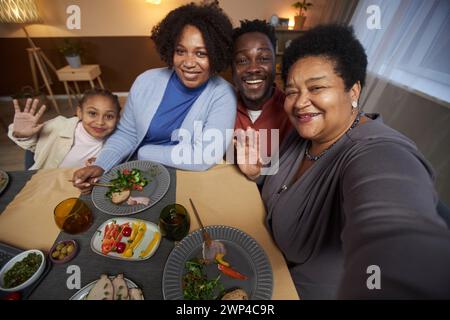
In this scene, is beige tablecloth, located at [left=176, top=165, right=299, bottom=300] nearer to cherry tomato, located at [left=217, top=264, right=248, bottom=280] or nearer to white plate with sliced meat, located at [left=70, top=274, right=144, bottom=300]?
cherry tomato, located at [left=217, top=264, right=248, bottom=280]

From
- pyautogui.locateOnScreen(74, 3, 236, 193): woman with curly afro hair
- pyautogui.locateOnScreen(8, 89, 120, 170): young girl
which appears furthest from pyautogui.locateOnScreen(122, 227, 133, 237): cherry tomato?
pyautogui.locateOnScreen(8, 89, 120, 170): young girl

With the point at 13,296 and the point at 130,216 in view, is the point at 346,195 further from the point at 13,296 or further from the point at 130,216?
the point at 13,296

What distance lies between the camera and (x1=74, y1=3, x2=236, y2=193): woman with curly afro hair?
1.16 m

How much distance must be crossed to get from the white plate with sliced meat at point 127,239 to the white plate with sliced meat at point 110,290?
0.07 metres

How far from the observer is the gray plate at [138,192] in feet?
2.67

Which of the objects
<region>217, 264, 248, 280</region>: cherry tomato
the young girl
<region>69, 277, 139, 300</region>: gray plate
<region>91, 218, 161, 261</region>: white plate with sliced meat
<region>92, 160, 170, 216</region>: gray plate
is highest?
<region>217, 264, 248, 280</region>: cherry tomato

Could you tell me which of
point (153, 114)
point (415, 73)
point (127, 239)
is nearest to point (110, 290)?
point (127, 239)

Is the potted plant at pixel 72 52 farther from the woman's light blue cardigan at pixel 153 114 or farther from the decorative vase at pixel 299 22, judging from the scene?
the decorative vase at pixel 299 22

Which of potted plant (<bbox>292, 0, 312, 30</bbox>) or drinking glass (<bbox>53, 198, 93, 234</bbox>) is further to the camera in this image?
potted plant (<bbox>292, 0, 312, 30</bbox>)

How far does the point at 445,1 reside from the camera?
1502mm

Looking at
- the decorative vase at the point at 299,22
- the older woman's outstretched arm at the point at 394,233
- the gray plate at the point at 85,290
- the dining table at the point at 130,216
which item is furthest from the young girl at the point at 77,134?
the decorative vase at the point at 299,22

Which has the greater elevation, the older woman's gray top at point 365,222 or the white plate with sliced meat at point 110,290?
the older woman's gray top at point 365,222

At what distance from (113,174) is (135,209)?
27 centimetres
